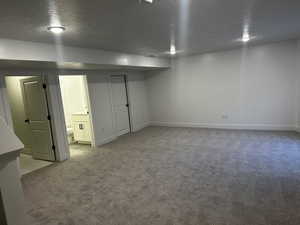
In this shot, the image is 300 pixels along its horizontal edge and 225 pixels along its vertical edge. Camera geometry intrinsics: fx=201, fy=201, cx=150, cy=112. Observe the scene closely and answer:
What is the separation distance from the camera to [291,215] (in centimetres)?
238

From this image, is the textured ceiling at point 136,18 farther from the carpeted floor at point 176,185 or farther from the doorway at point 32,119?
the carpeted floor at point 176,185

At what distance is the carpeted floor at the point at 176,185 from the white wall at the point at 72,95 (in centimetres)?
180

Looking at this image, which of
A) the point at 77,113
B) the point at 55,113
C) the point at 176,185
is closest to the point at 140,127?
the point at 77,113

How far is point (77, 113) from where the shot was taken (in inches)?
246

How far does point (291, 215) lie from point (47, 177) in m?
4.02

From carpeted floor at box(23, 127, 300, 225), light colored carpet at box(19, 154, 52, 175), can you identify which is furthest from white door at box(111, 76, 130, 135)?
light colored carpet at box(19, 154, 52, 175)

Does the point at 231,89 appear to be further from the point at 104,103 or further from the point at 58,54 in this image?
the point at 58,54

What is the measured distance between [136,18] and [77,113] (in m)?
4.37

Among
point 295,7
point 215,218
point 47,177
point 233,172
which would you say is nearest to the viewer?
point 215,218

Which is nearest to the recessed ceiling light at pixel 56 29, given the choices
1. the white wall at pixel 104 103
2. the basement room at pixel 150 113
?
the basement room at pixel 150 113

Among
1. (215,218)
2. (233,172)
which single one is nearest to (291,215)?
(215,218)

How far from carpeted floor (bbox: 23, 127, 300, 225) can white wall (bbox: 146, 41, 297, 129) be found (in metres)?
0.98

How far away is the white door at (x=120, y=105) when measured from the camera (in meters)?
6.73

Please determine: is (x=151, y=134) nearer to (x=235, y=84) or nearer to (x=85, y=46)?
(x=235, y=84)
